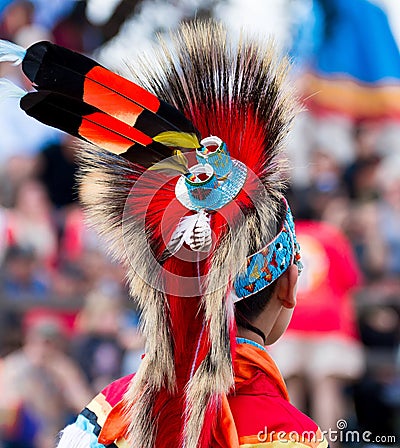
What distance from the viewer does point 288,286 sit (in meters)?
2.30

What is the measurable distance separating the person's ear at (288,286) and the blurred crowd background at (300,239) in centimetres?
347

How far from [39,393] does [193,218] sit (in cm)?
412

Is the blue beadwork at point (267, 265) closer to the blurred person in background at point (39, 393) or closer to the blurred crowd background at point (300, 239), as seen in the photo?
the blurred crowd background at point (300, 239)

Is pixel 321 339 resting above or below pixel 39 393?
below

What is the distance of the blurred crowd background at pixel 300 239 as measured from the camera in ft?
19.6

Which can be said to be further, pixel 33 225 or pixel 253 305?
pixel 33 225

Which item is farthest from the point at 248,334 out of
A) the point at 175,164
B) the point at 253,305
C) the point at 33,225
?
the point at 33,225

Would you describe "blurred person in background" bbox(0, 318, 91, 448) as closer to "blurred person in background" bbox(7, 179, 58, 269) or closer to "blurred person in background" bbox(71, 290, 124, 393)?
"blurred person in background" bbox(71, 290, 124, 393)

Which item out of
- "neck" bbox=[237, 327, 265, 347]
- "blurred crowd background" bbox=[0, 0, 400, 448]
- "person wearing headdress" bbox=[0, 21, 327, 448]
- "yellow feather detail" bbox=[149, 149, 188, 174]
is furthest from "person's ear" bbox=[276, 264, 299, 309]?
"blurred crowd background" bbox=[0, 0, 400, 448]

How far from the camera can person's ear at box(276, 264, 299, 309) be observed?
2291 mm

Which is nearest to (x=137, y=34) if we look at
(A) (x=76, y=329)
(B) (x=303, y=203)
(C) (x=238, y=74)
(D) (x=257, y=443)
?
(B) (x=303, y=203)

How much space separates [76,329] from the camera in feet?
20.6

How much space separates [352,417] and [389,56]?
309 cm

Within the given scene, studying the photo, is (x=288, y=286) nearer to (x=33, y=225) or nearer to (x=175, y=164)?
(x=175, y=164)
